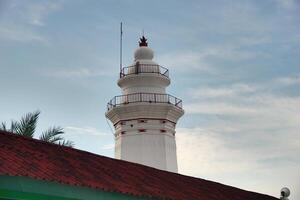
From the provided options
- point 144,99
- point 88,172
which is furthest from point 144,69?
point 88,172

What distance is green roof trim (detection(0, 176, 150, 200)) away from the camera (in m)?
9.95

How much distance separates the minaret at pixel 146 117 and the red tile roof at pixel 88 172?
12.7 m

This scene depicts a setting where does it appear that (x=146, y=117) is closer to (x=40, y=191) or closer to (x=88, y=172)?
(x=88, y=172)

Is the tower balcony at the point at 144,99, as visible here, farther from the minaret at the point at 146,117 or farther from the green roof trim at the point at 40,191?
the green roof trim at the point at 40,191

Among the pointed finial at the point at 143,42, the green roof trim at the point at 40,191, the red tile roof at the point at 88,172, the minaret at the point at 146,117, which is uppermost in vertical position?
the pointed finial at the point at 143,42

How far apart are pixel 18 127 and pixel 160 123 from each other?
11.1 m

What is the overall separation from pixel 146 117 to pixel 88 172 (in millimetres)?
17258

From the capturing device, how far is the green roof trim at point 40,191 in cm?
995

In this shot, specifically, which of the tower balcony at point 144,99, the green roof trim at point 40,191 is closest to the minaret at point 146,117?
the tower balcony at point 144,99

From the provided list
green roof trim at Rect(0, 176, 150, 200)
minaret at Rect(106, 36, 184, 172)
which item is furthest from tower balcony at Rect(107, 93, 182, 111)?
green roof trim at Rect(0, 176, 150, 200)

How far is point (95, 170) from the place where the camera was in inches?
527

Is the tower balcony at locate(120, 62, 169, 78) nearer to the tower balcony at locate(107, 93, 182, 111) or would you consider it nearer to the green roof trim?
the tower balcony at locate(107, 93, 182, 111)

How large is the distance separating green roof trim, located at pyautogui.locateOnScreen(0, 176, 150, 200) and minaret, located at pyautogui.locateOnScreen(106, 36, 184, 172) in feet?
59.3

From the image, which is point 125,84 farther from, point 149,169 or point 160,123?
point 149,169
